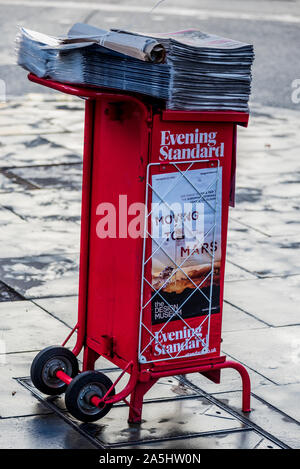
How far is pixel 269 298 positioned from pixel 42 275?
1.78m

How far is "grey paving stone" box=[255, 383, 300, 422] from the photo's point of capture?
17.9 feet

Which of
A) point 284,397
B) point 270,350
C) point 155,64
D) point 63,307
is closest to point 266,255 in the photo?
point 270,350

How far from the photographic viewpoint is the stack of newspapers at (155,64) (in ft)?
15.3

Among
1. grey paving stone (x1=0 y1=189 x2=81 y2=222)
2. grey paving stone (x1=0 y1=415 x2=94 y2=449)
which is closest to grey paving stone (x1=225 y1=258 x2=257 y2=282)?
grey paving stone (x1=0 y1=189 x2=81 y2=222)

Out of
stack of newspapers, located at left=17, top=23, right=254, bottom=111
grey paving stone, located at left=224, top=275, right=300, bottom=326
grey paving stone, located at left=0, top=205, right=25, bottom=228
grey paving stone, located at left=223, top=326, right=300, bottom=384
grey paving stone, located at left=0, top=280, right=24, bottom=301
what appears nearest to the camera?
stack of newspapers, located at left=17, top=23, right=254, bottom=111

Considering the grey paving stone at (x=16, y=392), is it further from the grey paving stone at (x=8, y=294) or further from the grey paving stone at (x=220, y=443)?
the grey paving stone at (x=8, y=294)

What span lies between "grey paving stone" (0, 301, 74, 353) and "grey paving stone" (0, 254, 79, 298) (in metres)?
0.28

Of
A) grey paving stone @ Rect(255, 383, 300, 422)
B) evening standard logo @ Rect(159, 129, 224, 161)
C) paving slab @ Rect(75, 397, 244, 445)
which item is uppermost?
evening standard logo @ Rect(159, 129, 224, 161)

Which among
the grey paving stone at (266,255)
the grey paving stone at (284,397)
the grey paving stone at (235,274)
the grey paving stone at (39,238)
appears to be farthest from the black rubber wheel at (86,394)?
the grey paving stone at (39,238)

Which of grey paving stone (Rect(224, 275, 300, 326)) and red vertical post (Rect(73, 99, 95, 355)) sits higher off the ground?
red vertical post (Rect(73, 99, 95, 355))

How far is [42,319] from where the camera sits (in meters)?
6.61

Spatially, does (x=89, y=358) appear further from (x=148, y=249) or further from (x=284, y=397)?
(x=284, y=397)

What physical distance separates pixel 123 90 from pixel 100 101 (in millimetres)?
436

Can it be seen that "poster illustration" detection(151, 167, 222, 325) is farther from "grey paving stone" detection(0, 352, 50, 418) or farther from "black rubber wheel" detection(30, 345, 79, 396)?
"grey paving stone" detection(0, 352, 50, 418)
